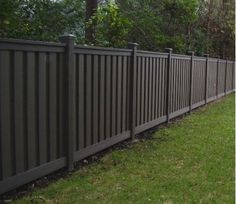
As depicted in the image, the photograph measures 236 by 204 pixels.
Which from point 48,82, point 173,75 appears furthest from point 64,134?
point 173,75

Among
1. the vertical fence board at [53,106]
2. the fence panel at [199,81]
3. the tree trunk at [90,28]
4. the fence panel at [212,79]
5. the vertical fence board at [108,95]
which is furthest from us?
the fence panel at [212,79]

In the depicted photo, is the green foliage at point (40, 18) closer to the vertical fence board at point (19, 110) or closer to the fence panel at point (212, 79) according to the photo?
the vertical fence board at point (19, 110)

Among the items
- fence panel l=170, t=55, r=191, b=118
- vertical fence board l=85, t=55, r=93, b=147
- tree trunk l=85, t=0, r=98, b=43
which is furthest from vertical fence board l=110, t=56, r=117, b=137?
fence panel l=170, t=55, r=191, b=118

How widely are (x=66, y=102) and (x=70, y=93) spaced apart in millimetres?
116

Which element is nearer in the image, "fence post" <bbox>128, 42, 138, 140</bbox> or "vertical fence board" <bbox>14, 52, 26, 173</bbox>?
"vertical fence board" <bbox>14, 52, 26, 173</bbox>

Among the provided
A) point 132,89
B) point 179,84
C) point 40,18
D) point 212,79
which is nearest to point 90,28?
point 40,18

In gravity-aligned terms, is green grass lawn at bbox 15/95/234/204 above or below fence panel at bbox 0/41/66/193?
below

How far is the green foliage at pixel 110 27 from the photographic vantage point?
952 cm

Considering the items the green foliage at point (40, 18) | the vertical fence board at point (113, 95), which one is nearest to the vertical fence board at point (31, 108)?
the green foliage at point (40, 18)

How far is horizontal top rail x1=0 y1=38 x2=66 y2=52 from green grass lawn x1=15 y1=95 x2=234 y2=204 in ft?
4.45

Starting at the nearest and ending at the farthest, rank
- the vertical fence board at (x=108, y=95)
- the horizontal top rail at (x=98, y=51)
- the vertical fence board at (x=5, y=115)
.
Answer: the vertical fence board at (x=5, y=115), the horizontal top rail at (x=98, y=51), the vertical fence board at (x=108, y=95)

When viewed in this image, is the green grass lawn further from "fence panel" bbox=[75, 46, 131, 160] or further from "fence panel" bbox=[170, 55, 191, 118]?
"fence panel" bbox=[170, 55, 191, 118]

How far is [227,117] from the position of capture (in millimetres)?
11250

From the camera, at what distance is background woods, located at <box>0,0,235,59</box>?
9246 mm
